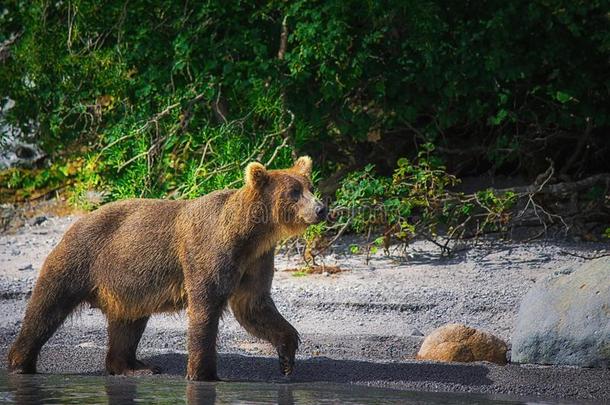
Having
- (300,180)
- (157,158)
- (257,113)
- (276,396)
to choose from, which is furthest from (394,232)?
(276,396)

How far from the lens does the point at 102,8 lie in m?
12.9

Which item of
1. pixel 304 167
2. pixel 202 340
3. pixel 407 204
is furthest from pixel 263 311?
pixel 407 204

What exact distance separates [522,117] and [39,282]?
21.9ft

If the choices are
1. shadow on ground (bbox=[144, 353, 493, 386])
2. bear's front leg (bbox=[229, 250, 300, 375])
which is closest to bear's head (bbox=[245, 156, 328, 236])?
bear's front leg (bbox=[229, 250, 300, 375])

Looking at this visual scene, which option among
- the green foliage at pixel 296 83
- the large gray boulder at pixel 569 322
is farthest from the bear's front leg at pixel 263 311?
the green foliage at pixel 296 83

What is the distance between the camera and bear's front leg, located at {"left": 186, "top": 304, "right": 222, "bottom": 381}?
7.79 metres

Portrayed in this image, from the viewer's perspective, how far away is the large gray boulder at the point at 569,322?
7926 millimetres

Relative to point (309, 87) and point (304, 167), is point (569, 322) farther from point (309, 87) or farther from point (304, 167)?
point (309, 87)

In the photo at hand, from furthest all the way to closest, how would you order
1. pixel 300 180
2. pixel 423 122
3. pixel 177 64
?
pixel 423 122, pixel 177 64, pixel 300 180

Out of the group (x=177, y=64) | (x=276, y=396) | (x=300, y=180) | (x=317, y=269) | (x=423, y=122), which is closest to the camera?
(x=276, y=396)

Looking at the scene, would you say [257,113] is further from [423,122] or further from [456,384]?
[456,384]

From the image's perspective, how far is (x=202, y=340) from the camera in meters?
7.79

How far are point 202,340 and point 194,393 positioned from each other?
0.43 m

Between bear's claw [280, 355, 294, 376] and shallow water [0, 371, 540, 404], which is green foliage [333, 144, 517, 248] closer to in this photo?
bear's claw [280, 355, 294, 376]
